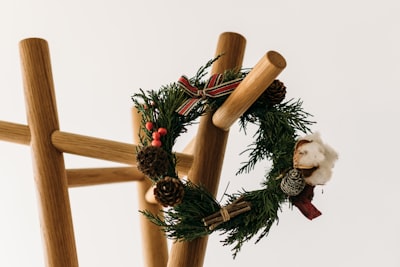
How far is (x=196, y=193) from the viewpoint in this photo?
0.93m

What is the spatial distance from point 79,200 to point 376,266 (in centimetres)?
75

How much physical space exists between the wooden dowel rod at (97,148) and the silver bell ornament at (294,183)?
193 millimetres

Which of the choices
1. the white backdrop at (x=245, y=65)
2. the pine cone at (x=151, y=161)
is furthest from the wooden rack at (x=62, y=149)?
the white backdrop at (x=245, y=65)

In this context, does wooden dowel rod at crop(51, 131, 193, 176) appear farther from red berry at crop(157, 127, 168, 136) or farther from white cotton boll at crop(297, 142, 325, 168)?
white cotton boll at crop(297, 142, 325, 168)

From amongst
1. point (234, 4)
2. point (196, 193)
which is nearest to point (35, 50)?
point (196, 193)

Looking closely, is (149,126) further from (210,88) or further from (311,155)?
(311,155)

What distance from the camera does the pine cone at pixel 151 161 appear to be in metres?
0.89

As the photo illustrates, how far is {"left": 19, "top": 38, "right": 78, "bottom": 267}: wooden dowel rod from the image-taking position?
1052 mm

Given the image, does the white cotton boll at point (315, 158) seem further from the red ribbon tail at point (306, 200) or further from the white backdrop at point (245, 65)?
the white backdrop at point (245, 65)

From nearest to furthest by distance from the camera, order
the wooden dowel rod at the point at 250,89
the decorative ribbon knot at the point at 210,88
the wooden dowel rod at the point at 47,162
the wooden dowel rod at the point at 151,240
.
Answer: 1. the wooden dowel rod at the point at 250,89
2. the decorative ribbon knot at the point at 210,88
3. the wooden dowel rod at the point at 47,162
4. the wooden dowel rod at the point at 151,240

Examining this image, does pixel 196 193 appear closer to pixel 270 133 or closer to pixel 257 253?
pixel 270 133

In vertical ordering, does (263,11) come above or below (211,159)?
above

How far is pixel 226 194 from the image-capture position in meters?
0.92

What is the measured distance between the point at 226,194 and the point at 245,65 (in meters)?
0.74
